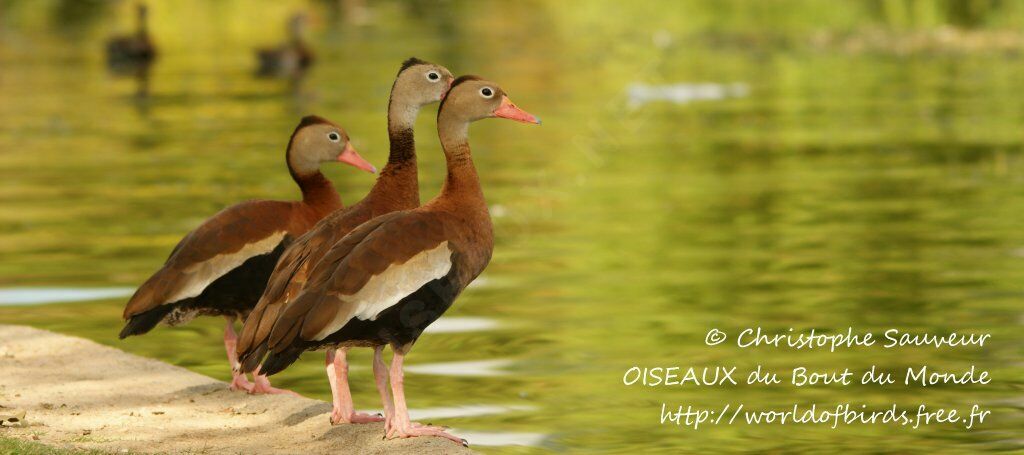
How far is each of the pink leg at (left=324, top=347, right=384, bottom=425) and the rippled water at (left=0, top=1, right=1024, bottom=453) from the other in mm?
740

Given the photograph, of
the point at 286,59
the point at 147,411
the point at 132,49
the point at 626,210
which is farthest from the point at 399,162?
the point at 132,49

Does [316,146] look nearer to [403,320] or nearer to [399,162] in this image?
[399,162]

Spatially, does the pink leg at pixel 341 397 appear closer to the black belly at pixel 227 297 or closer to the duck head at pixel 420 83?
the black belly at pixel 227 297

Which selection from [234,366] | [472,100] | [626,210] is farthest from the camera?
[626,210]

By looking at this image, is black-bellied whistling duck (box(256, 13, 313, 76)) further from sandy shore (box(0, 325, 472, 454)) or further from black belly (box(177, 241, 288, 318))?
black belly (box(177, 241, 288, 318))

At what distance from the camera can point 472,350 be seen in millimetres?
12594

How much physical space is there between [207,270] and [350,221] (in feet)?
3.15

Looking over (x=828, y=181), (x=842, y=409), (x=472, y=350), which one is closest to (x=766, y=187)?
(x=828, y=181)

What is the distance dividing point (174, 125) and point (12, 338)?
1809cm

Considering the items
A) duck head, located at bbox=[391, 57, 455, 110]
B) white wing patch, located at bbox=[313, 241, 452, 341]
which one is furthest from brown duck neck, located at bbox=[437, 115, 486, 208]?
white wing patch, located at bbox=[313, 241, 452, 341]

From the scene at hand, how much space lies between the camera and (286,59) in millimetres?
39094

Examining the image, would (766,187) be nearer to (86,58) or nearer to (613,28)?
(86,58)

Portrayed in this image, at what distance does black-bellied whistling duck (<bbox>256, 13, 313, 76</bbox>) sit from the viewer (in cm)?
3909

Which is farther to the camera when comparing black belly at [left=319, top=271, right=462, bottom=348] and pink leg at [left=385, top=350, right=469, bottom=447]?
pink leg at [left=385, top=350, right=469, bottom=447]
